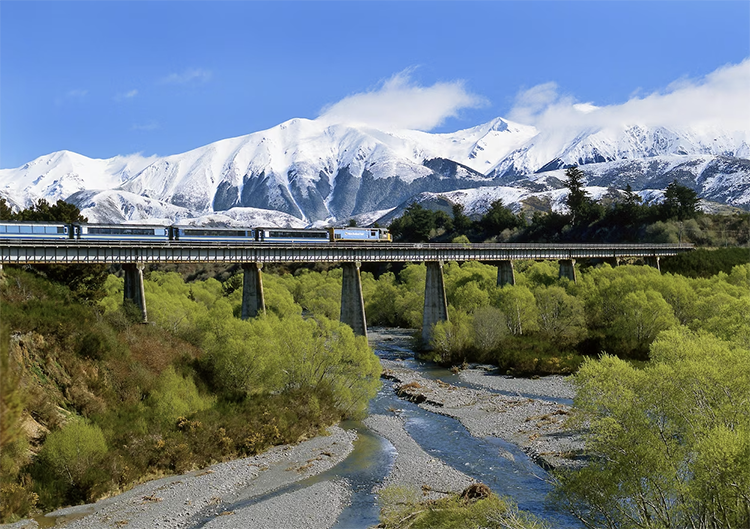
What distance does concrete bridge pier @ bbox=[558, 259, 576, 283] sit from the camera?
99.5 m

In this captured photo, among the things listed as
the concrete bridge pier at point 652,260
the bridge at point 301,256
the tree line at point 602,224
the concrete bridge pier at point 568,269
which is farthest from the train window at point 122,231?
the tree line at point 602,224

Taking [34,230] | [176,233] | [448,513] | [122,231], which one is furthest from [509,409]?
[34,230]

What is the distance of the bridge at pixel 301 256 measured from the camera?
185 feet

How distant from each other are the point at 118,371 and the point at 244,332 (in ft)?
29.5

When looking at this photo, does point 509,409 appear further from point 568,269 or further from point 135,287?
point 568,269

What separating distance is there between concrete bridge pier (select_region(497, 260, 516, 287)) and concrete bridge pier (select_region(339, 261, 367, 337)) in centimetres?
2649

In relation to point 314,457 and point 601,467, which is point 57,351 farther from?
point 601,467

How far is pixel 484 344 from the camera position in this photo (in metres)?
71.1

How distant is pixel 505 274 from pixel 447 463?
5815 cm

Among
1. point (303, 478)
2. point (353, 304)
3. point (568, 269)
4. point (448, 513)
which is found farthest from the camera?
point (568, 269)

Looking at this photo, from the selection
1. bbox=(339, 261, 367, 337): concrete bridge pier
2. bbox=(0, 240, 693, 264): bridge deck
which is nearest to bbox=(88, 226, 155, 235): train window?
bbox=(0, 240, 693, 264): bridge deck

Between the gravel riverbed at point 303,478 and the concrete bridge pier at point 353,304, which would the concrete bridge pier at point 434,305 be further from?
the gravel riverbed at point 303,478

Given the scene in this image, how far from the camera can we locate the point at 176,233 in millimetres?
65000

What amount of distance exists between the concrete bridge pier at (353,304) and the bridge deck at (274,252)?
2378 millimetres
